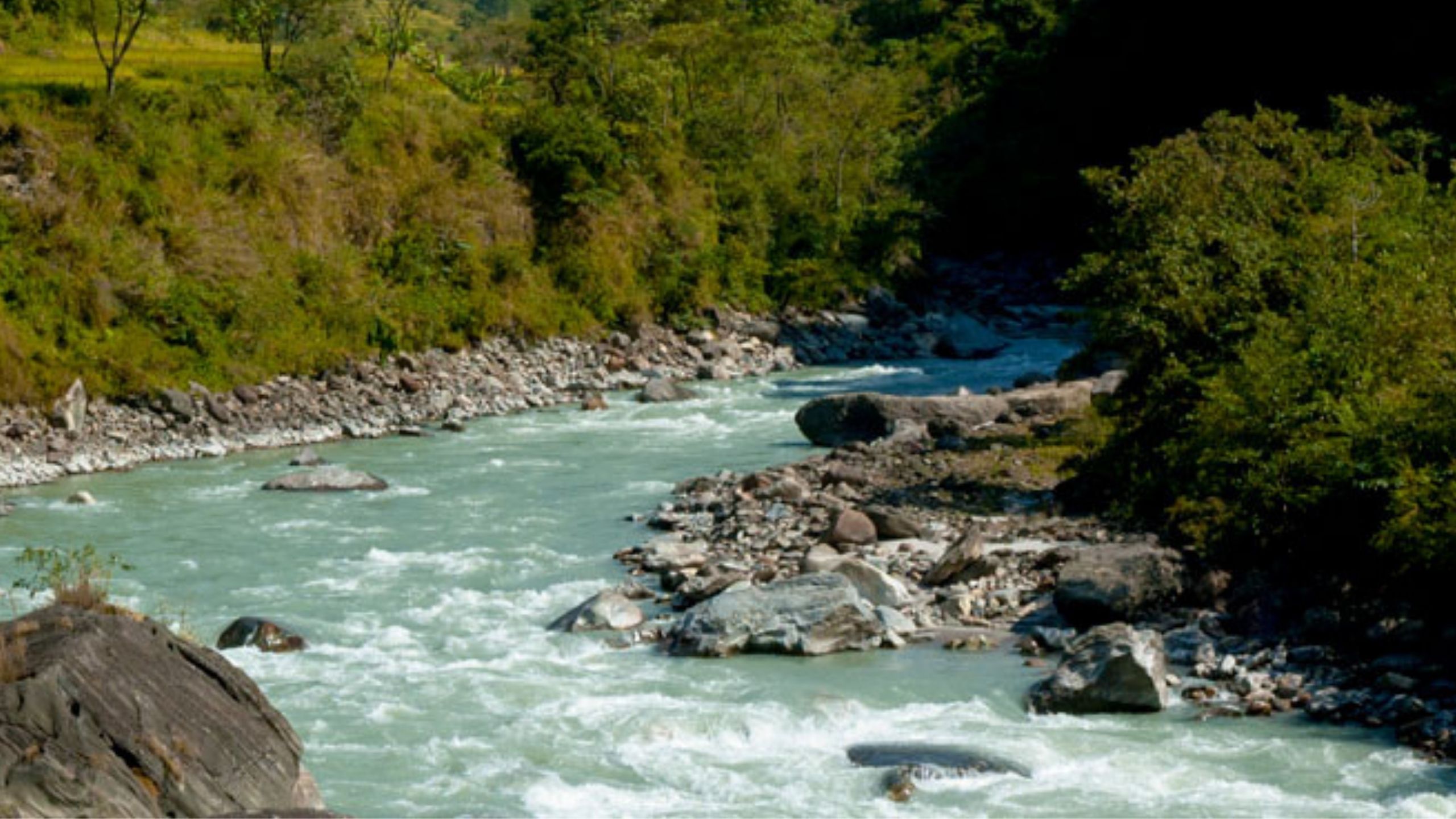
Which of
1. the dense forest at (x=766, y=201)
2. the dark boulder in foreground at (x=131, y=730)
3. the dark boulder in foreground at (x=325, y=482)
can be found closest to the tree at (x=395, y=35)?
the dense forest at (x=766, y=201)

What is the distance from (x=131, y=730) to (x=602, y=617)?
788 centimetres

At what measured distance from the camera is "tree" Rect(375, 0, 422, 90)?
43.9 metres

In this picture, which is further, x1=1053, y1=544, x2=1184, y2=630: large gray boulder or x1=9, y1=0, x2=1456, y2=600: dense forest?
x1=9, y1=0, x2=1456, y2=600: dense forest

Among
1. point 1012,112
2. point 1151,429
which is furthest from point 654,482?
point 1012,112

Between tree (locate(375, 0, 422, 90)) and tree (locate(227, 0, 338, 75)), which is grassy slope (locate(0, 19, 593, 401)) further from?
tree (locate(227, 0, 338, 75))

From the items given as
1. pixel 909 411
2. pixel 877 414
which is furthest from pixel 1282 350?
pixel 877 414

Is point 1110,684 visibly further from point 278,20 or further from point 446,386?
point 278,20

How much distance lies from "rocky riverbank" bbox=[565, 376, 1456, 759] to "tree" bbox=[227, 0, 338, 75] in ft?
74.0

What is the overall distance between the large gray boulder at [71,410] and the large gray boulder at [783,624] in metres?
16.1

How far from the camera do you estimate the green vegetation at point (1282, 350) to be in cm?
1537

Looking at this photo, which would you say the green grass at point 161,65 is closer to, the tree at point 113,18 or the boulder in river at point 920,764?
the tree at point 113,18

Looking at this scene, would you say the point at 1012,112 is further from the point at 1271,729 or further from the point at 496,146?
the point at 1271,729

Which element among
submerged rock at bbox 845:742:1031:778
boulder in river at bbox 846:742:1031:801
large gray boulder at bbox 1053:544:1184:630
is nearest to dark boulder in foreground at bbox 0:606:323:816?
boulder in river at bbox 846:742:1031:801

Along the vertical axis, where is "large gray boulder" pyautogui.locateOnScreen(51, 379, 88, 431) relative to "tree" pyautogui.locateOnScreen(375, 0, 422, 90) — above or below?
below
